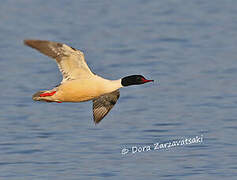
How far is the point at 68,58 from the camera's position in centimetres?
1317

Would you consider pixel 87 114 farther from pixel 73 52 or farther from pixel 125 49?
pixel 125 49

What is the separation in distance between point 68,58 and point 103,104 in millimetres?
1571

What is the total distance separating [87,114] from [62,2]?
1509cm

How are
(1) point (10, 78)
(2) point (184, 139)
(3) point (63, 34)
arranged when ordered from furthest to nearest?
(3) point (63, 34) < (1) point (10, 78) < (2) point (184, 139)

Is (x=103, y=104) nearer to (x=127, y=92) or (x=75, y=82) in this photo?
(x=75, y=82)

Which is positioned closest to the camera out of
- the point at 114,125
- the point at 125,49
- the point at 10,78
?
→ the point at 114,125

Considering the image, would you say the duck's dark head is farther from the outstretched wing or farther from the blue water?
the blue water

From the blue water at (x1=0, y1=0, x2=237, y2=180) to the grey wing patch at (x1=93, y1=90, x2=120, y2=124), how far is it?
67 cm

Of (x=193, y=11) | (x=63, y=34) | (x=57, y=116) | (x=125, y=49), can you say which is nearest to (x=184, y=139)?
(x=57, y=116)

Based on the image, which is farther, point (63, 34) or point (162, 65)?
point (63, 34)

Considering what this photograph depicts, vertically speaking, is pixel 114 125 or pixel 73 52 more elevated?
pixel 73 52

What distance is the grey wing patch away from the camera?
14.4 meters

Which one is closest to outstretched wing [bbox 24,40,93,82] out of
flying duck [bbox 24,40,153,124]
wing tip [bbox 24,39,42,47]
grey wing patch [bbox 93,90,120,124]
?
flying duck [bbox 24,40,153,124]

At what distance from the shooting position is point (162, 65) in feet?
72.9
